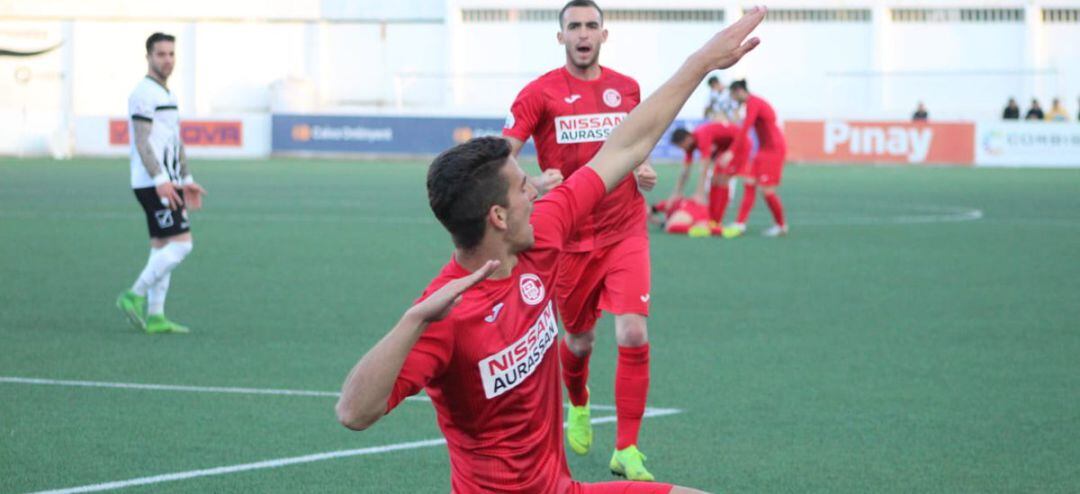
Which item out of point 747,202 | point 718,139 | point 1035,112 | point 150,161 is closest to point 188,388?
point 150,161

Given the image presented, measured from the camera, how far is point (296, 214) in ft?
78.6

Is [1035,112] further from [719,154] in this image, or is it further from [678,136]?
[678,136]

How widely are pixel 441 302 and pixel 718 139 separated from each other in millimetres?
17293

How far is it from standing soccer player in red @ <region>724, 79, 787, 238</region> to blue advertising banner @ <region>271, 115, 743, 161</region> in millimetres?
24443

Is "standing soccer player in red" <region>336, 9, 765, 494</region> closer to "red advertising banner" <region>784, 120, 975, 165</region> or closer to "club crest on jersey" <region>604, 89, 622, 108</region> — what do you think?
"club crest on jersey" <region>604, 89, 622, 108</region>

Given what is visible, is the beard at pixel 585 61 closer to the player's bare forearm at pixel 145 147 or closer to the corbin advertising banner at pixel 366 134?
the player's bare forearm at pixel 145 147

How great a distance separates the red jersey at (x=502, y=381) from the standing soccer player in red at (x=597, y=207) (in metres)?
3.07

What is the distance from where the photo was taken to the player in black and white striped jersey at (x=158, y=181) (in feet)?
36.8

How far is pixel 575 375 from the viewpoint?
26.6 feet

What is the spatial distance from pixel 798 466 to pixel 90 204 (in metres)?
19.9

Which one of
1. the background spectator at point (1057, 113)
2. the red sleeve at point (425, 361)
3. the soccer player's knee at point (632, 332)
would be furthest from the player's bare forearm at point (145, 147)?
the background spectator at point (1057, 113)

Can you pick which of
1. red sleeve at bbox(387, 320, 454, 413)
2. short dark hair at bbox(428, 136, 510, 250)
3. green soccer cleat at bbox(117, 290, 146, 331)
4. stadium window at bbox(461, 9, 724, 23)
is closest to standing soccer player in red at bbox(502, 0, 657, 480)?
short dark hair at bbox(428, 136, 510, 250)

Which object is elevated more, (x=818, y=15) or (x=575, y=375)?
(x=818, y=15)

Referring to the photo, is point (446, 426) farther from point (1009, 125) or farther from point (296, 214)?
point (1009, 125)
